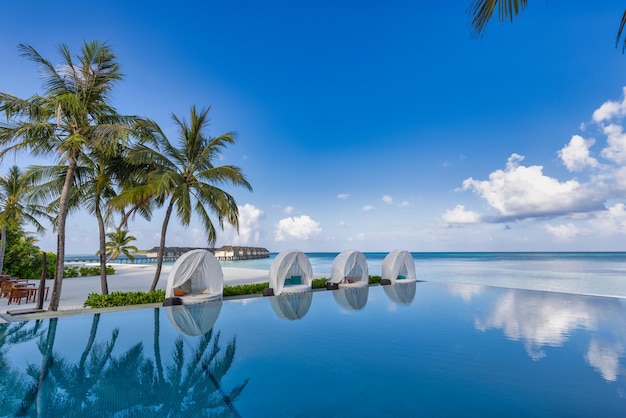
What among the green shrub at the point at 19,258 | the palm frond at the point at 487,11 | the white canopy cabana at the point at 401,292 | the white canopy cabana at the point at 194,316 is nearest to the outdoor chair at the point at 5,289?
the white canopy cabana at the point at 194,316

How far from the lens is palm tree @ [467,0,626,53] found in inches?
103

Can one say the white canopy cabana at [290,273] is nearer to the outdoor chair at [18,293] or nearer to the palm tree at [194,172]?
the palm tree at [194,172]

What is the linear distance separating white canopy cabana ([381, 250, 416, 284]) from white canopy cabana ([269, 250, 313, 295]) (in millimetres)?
5076

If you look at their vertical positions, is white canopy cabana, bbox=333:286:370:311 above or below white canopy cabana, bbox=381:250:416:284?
below

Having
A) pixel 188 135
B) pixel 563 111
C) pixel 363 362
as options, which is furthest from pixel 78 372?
pixel 563 111

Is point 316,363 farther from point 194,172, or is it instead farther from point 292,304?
point 194,172

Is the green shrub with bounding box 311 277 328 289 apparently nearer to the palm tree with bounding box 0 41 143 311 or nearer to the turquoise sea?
the turquoise sea

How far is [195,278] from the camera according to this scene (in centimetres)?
1199

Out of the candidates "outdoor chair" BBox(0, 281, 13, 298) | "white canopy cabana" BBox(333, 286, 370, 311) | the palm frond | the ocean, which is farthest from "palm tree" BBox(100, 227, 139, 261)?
the palm frond

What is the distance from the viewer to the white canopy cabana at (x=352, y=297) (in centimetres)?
1153

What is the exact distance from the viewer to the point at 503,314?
1015 cm

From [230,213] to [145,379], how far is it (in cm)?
770

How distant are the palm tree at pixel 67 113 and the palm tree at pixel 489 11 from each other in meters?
8.70

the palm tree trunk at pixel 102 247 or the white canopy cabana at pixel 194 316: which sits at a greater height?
the palm tree trunk at pixel 102 247
